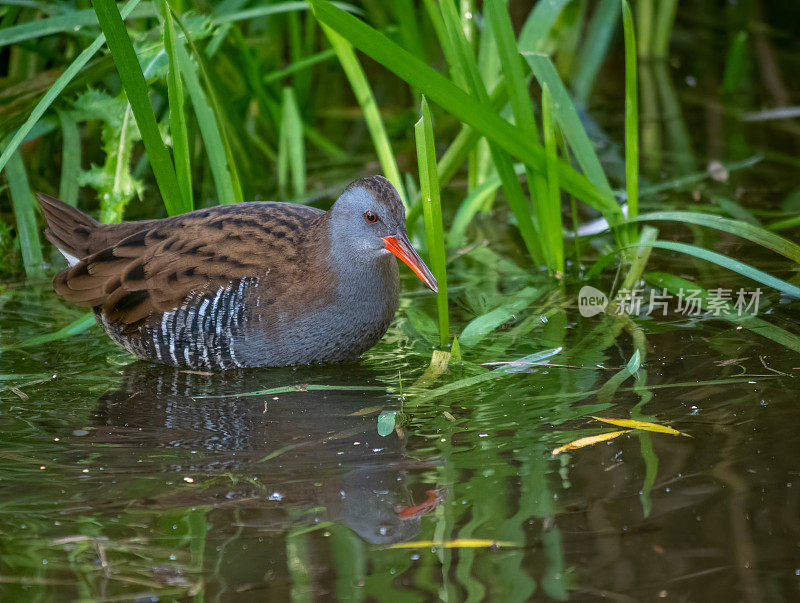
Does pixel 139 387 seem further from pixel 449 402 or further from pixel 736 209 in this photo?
pixel 736 209

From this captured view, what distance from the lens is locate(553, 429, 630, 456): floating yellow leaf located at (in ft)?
9.55

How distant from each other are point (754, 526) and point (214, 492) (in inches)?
52.2

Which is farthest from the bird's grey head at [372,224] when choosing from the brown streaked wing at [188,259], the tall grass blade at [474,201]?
the tall grass blade at [474,201]

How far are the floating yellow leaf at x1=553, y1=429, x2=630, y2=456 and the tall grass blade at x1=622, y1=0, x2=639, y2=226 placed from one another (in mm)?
1229

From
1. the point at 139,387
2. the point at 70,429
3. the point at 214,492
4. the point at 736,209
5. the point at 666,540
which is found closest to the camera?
the point at 666,540

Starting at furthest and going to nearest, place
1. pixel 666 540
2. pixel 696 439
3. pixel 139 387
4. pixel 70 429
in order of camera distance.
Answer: pixel 139 387 < pixel 70 429 < pixel 696 439 < pixel 666 540

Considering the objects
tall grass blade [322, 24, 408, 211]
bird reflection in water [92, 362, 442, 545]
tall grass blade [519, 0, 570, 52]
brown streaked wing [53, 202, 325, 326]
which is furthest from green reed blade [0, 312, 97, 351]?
tall grass blade [519, 0, 570, 52]

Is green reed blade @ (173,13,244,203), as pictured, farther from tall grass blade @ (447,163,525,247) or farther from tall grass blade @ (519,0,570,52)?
tall grass blade @ (519,0,570,52)

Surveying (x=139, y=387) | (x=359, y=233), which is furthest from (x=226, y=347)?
(x=359, y=233)

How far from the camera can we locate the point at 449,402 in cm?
328

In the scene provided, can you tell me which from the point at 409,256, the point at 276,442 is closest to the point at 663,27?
the point at 409,256

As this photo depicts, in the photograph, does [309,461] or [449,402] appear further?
[449,402]

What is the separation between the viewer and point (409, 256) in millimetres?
3547

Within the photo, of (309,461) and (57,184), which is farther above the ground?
(57,184)
